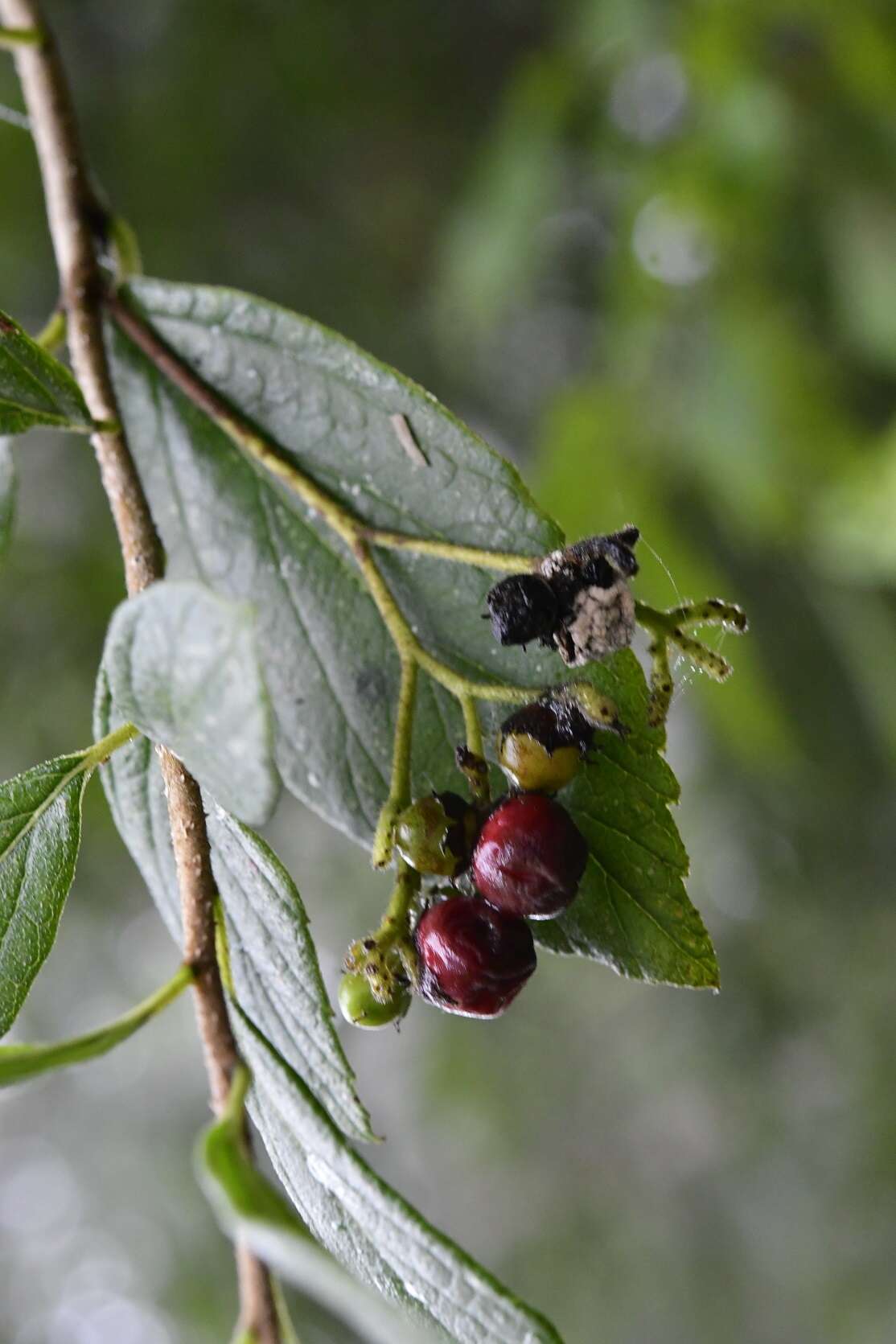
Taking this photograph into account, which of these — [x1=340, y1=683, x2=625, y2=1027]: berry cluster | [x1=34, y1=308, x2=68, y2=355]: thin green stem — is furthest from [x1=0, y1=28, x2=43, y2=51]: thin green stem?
[x1=340, y1=683, x2=625, y2=1027]: berry cluster

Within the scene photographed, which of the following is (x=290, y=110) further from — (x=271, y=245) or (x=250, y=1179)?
(x=250, y=1179)

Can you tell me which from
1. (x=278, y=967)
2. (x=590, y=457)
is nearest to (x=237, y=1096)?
(x=278, y=967)

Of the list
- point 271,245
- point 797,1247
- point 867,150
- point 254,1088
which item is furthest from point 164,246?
point 797,1247

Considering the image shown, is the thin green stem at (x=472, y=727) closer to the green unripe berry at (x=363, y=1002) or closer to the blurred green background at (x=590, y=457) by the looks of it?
the green unripe berry at (x=363, y=1002)

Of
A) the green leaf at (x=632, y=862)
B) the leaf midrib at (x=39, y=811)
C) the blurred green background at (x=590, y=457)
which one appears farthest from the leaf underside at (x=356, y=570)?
the blurred green background at (x=590, y=457)

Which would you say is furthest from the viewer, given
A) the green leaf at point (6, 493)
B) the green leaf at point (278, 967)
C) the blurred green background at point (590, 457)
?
the blurred green background at point (590, 457)

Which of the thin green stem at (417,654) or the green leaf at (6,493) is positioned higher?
the green leaf at (6,493)

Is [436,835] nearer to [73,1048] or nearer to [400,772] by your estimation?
[400,772]
